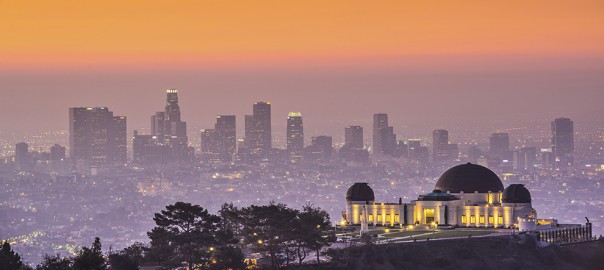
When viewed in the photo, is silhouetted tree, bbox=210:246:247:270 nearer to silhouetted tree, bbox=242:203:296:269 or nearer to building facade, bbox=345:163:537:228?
silhouetted tree, bbox=242:203:296:269

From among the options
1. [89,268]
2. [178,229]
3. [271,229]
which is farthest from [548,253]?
[89,268]

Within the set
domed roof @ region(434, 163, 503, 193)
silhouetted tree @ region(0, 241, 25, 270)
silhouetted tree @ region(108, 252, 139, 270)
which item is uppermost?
domed roof @ region(434, 163, 503, 193)

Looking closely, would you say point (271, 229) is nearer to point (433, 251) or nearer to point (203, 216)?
point (203, 216)

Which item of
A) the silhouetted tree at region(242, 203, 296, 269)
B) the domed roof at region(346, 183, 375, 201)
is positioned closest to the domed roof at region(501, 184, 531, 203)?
the domed roof at region(346, 183, 375, 201)

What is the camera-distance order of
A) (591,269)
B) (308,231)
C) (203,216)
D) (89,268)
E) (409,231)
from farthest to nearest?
(409,231)
(591,269)
(308,231)
(203,216)
(89,268)

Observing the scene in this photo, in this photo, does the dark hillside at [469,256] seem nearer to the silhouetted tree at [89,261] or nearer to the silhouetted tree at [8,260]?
the silhouetted tree at [89,261]

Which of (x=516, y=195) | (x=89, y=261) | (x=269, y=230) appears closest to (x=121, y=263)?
(x=89, y=261)
